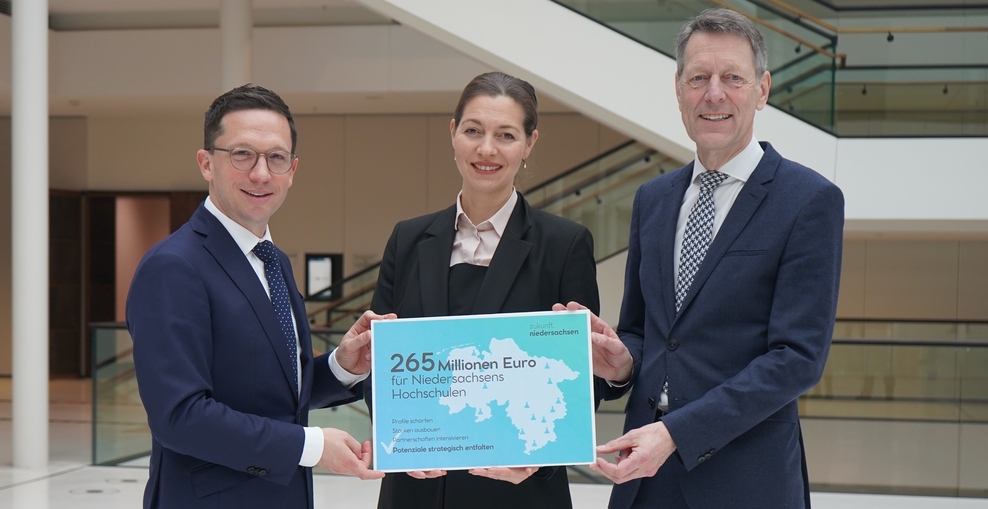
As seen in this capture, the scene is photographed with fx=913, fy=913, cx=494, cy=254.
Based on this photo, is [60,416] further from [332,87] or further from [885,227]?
[885,227]

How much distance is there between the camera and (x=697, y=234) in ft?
6.96

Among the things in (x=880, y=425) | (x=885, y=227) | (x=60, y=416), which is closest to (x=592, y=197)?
(x=885, y=227)

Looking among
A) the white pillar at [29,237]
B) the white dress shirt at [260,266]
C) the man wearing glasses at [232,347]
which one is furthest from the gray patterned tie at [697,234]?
the white pillar at [29,237]

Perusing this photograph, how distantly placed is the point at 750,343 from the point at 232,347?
1138 millimetres

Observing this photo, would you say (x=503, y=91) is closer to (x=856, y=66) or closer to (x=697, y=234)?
(x=697, y=234)

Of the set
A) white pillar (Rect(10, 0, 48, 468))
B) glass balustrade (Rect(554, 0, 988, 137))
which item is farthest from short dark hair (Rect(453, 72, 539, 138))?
white pillar (Rect(10, 0, 48, 468))

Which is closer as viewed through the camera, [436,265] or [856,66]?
[436,265]

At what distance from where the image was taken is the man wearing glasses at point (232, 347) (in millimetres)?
1879

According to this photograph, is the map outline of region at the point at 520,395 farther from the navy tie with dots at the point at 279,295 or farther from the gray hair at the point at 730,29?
the gray hair at the point at 730,29

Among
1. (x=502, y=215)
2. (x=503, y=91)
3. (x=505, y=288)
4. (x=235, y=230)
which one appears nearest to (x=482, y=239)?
(x=502, y=215)

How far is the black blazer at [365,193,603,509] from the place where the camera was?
231 centimetres

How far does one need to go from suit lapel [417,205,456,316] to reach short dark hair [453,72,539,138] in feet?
0.92

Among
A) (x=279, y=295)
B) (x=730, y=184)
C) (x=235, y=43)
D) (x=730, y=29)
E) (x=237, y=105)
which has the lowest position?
(x=279, y=295)

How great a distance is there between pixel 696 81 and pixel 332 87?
32.4 feet
